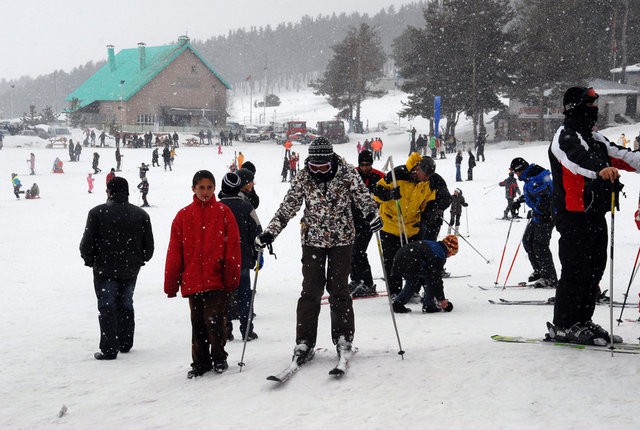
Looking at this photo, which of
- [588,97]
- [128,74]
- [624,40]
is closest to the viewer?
[588,97]

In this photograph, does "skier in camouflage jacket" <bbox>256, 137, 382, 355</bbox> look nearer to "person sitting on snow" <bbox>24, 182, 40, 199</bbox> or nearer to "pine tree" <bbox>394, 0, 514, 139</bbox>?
"person sitting on snow" <bbox>24, 182, 40, 199</bbox>

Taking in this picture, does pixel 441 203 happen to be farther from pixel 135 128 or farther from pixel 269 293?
pixel 135 128

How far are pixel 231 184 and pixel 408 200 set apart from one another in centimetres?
225

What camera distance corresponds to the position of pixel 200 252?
4.92 m

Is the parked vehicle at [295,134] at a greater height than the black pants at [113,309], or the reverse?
the parked vehicle at [295,134]

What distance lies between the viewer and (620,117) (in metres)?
51.0

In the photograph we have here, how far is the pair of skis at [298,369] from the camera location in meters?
4.35

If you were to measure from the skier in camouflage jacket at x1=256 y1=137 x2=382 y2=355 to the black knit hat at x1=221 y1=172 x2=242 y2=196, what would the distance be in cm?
152

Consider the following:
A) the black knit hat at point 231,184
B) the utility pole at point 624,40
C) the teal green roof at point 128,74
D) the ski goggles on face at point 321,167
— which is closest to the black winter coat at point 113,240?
the black knit hat at point 231,184

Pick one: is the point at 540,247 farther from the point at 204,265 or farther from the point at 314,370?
the point at 204,265

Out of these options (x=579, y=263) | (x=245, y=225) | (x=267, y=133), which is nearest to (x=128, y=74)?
(x=267, y=133)

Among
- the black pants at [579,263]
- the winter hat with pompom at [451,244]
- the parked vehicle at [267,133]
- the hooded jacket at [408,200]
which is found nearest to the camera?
the black pants at [579,263]

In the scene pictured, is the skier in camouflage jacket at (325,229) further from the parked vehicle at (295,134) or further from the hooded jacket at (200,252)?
the parked vehicle at (295,134)

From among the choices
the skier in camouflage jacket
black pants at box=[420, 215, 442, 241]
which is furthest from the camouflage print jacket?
black pants at box=[420, 215, 442, 241]
